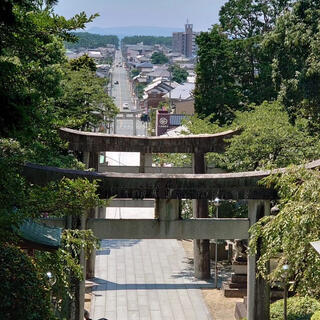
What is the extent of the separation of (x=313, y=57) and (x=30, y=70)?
23.5 m

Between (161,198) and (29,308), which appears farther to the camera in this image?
(161,198)

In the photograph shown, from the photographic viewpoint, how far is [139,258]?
32438 mm

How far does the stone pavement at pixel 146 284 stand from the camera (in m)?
24.2

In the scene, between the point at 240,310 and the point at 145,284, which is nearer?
the point at 240,310

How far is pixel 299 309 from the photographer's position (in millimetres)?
19688

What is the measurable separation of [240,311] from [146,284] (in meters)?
5.75

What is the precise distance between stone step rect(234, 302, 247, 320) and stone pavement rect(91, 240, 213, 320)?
976 millimetres

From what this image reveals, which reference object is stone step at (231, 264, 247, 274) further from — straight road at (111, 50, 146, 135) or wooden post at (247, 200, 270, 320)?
straight road at (111, 50, 146, 135)

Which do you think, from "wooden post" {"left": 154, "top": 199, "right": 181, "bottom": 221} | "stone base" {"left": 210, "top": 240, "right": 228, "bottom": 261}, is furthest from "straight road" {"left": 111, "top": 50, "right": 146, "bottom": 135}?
"wooden post" {"left": 154, "top": 199, "right": 181, "bottom": 221}

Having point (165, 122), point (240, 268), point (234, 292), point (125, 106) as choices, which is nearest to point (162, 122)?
point (165, 122)

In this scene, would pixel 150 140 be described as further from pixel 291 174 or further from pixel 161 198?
pixel 291 174

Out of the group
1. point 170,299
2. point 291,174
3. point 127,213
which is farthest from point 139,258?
point 291,174

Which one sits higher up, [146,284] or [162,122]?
[162,122]

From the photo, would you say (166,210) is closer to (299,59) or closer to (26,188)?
(26,188)
